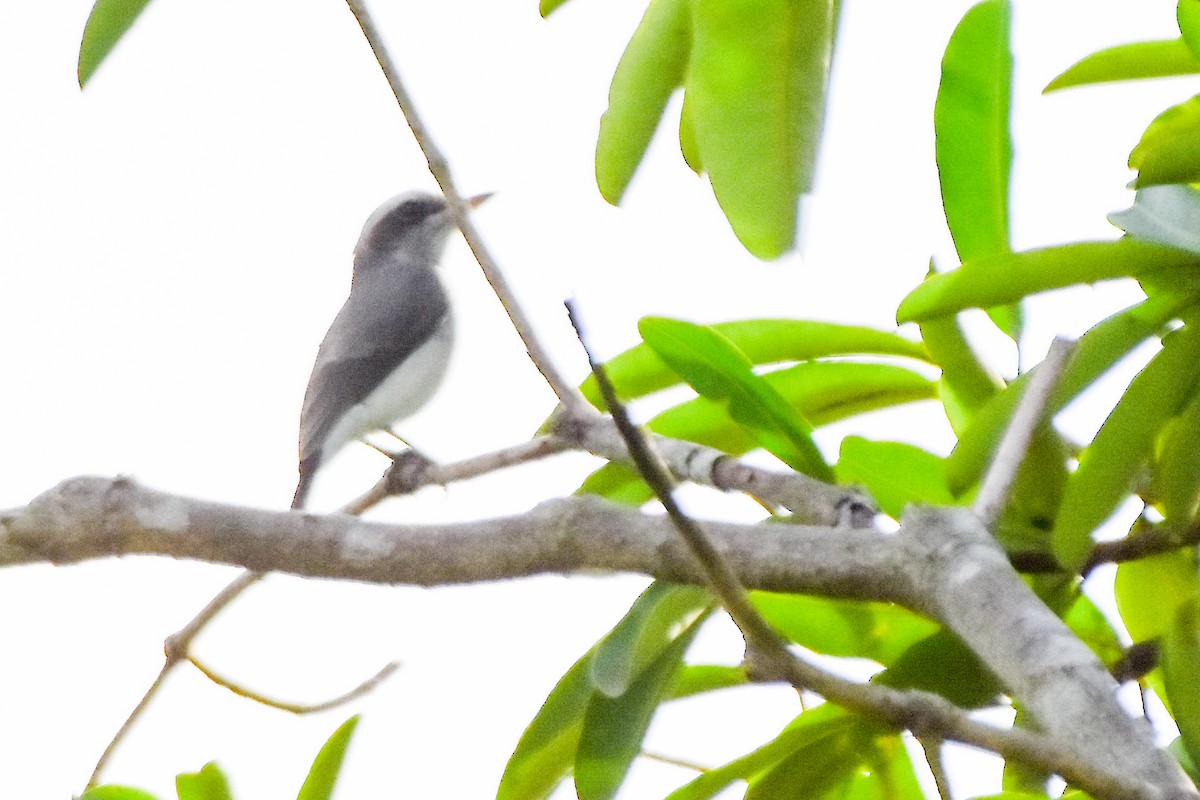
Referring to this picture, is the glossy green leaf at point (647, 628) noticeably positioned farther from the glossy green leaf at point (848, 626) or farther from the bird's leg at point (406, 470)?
the bird's leg at point (406, 470)

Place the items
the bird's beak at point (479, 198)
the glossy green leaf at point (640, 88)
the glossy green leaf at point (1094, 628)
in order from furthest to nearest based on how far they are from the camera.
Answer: the bird's beak at point (479, 198) → the glossy green leaf at point (640, 88) → the glossy green leaf at point (1094, 628)

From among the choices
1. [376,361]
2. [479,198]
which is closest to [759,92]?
[479,198]

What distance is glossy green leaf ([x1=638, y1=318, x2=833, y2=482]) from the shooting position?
1.27 meters

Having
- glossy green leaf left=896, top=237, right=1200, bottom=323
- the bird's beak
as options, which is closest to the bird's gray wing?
the bird's beak

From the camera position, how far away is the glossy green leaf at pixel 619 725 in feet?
4.13

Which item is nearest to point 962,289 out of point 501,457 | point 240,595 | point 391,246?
point 501,457

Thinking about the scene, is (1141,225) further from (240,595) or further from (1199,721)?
(240,595)

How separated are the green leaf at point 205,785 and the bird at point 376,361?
6.15 ft

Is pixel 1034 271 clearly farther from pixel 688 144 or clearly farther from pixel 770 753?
pixel 688 144

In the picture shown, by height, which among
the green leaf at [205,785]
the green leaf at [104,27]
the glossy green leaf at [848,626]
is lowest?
the glossy green leaf at [848,626]

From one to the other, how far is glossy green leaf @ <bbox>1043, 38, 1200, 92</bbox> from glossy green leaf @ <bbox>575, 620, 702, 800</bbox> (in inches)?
32.9

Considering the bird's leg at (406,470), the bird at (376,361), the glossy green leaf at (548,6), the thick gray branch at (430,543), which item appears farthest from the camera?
the bird at (376,361)

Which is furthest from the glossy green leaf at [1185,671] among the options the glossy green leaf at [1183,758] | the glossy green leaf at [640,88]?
the glossy green leaf at [640,88]

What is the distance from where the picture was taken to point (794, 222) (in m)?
1.30
